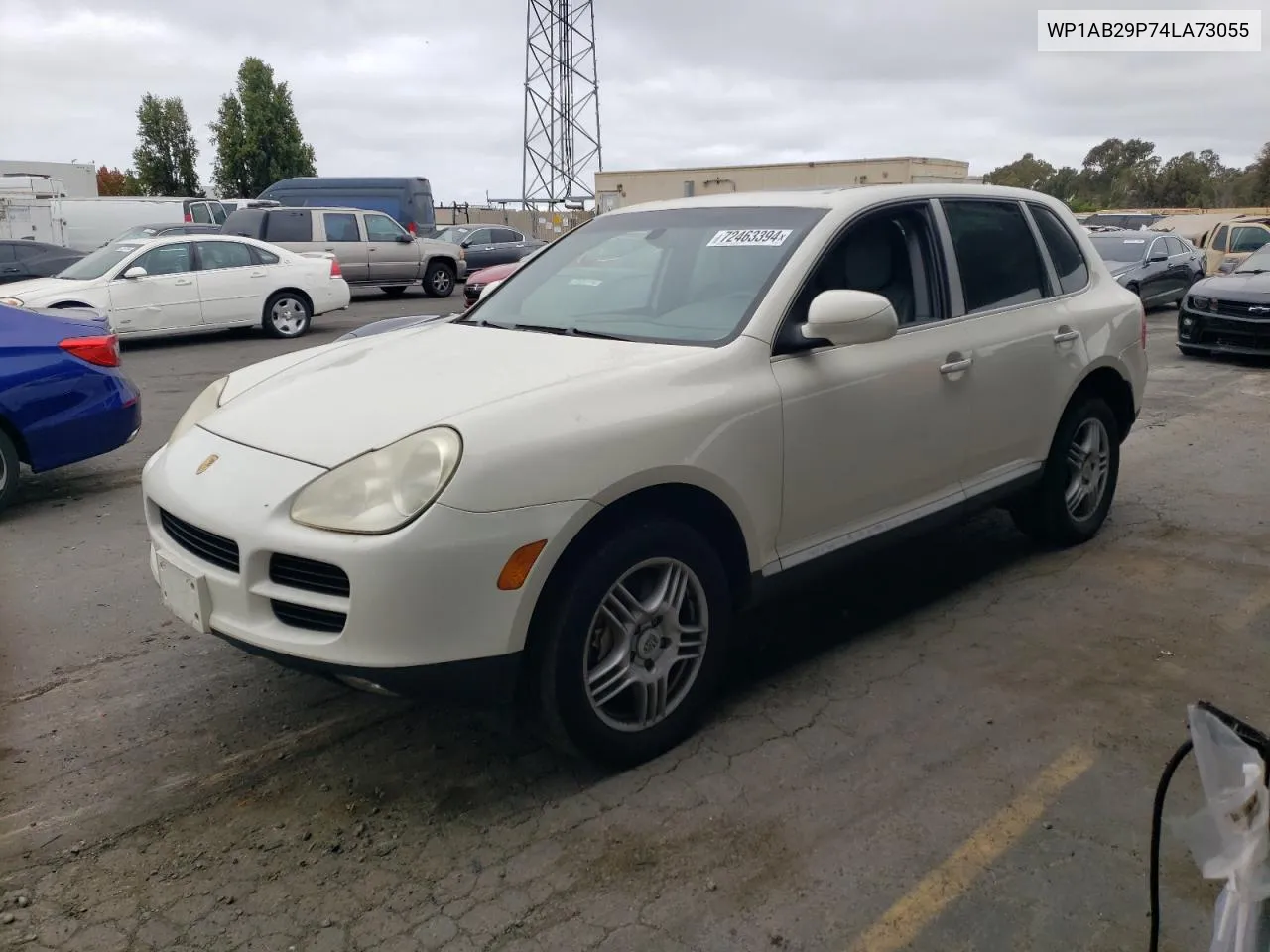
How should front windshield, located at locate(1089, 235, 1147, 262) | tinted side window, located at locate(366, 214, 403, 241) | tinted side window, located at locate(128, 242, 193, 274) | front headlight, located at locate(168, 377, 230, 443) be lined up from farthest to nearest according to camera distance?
tinted side window, located at locate(366, 214, 403, 241), front windshield, located at locate(1089, 235, 1147, 262), tinted side window, located at locate(128, 242, 193, 274), front headlight, located at locate(168, 377, 230, 443)

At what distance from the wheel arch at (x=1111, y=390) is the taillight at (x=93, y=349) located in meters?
5.38

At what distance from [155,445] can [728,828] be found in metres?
6.66

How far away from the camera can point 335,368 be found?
3.68m

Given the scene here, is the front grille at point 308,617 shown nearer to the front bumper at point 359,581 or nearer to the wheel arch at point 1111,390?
the front bumper at point 359,581

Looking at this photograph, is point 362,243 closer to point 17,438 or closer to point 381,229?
point 381,229

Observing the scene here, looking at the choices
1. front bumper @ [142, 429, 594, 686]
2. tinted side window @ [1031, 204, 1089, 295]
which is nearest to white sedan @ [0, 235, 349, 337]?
front bumper @ [142, 429, 594, 686]

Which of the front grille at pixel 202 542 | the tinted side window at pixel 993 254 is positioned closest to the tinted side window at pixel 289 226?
the tinted side window at pixel 993 254

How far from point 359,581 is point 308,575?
0.71 ft

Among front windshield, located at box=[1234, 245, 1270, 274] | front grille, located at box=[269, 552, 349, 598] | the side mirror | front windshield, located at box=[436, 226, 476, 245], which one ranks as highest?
the side mirror

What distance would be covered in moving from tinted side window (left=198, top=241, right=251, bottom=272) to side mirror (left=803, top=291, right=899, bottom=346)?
1267 centimetres

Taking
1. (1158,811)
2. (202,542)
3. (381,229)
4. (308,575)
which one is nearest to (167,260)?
(381,229)

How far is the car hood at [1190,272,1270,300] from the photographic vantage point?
12.1 m

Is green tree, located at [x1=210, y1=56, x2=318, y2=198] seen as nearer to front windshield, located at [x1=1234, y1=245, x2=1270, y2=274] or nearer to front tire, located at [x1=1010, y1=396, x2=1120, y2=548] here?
front windshield, located at [x1=1234, y1=245, x2=1270, y2=274]

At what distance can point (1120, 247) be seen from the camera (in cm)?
1652
